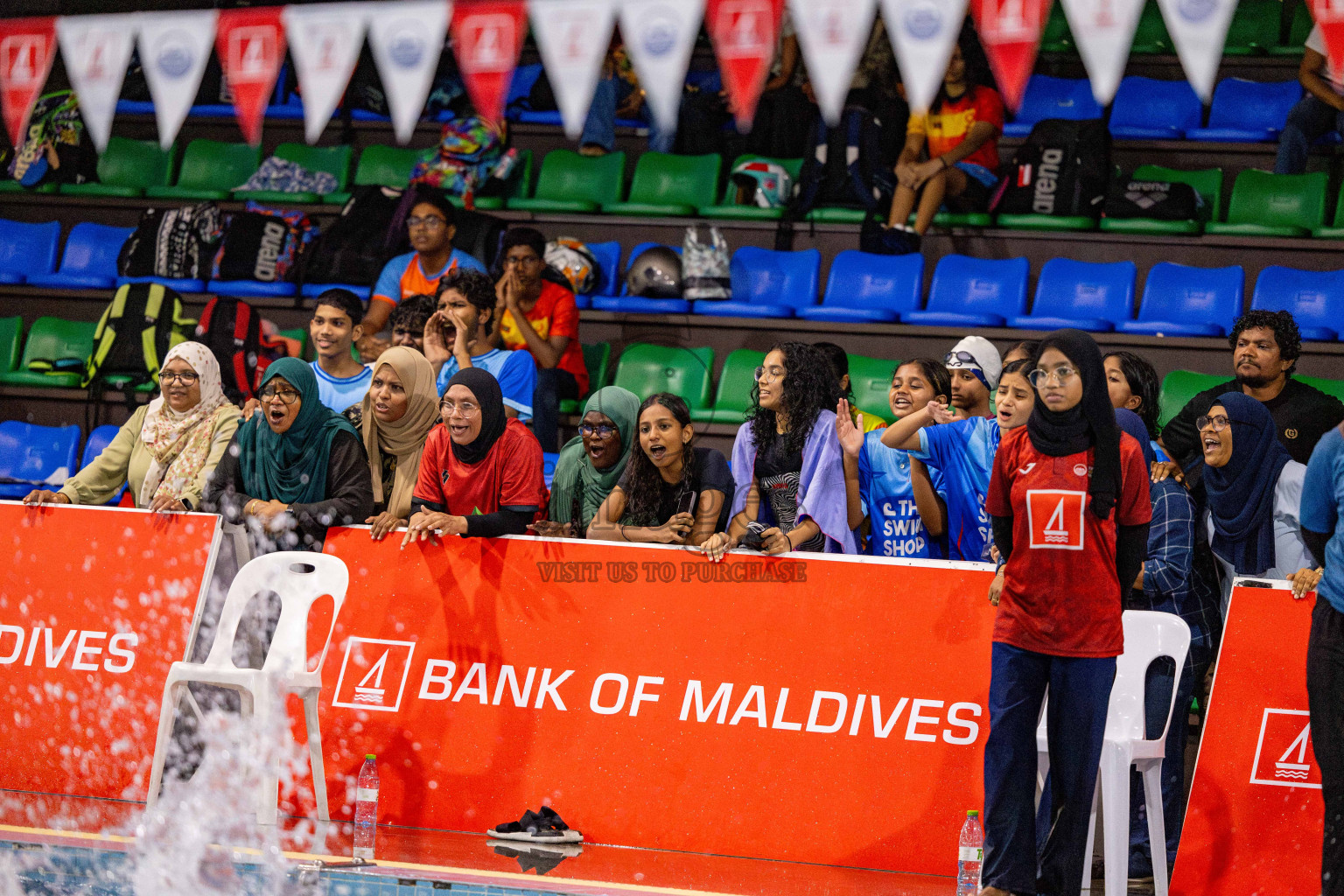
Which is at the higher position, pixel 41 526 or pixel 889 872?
pixel 41 526

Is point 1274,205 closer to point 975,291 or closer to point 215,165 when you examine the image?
point 975,291

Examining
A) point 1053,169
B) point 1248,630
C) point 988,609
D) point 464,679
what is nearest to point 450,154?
point 1053,169

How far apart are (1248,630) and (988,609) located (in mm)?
860

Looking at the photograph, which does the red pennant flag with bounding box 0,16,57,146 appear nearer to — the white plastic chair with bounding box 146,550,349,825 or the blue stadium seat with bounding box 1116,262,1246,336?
the white plastic chair with bounding box 146,550,349,825

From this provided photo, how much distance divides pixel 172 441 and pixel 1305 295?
6.04m

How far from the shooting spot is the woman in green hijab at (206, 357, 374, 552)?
517cm

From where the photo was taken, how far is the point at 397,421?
18.5 ft

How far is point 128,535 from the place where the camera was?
524 centimetres

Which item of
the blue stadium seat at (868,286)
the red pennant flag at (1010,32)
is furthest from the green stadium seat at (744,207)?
the red pennant flag at (1010,32)

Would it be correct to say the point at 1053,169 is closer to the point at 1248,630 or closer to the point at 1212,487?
the point at 1212,487

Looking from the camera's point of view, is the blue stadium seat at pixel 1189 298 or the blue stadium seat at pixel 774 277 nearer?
the blue stadium seat at pixel 1189 298

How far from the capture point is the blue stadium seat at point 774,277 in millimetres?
8031

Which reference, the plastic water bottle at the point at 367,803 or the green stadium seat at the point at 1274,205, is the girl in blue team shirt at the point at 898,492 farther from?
the green stadium seat at the point at 1274,205

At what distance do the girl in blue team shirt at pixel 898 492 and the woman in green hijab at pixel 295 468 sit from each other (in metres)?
1.98
